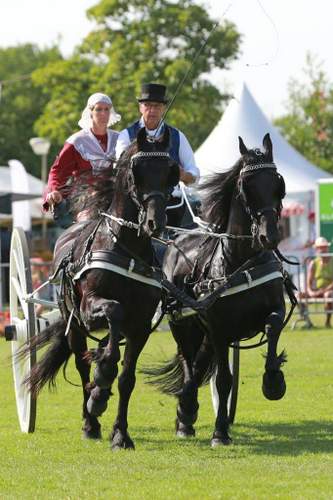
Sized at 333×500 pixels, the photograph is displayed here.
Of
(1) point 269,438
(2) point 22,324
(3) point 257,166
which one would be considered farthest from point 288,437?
(2) point 22,324

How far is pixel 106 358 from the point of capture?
7270mm

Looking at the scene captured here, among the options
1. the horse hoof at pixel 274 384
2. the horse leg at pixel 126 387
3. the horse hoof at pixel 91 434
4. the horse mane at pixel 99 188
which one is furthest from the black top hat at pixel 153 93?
the horse hoof at pixel 91 434

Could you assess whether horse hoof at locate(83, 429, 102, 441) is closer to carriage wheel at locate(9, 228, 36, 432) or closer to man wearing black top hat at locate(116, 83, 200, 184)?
carriage wheel at locate(9, 228, 36, 432)

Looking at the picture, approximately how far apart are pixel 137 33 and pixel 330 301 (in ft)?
68.0

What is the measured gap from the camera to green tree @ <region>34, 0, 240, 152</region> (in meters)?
37.1

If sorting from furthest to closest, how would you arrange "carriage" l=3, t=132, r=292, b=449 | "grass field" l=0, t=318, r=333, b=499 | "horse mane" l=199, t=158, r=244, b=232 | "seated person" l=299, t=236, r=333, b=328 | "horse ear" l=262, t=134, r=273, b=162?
"seated person" l=299, t=236, r=333, b=328 → "horse mane" l=199, t=158, r=244, b=232 → "horse ear" l=262, t=134, r=273, b=162 → "carriage" l=3, t=132, r=292, b=449 → "grass field" l=0, t=318, r=333, b=499

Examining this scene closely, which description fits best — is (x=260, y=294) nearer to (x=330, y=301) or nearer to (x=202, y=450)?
(x=202, y=450)

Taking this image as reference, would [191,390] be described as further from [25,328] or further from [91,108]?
[91,108]

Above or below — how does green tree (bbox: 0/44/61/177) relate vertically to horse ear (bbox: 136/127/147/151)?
below

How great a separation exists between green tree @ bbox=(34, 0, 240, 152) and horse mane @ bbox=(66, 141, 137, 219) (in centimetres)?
2782

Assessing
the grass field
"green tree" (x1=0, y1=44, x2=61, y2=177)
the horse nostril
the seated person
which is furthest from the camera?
"green tree" (x1=0, y1=44, x2=61, y2=177)

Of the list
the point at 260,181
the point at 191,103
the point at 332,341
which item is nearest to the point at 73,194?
the point at 260,181

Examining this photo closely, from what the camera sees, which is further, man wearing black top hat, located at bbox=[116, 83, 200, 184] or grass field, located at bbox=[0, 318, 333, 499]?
man wearing black top hat, located at bbox=[116, 83, 200, 184]

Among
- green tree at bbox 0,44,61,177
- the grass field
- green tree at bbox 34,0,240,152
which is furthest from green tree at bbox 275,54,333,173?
the grass field
